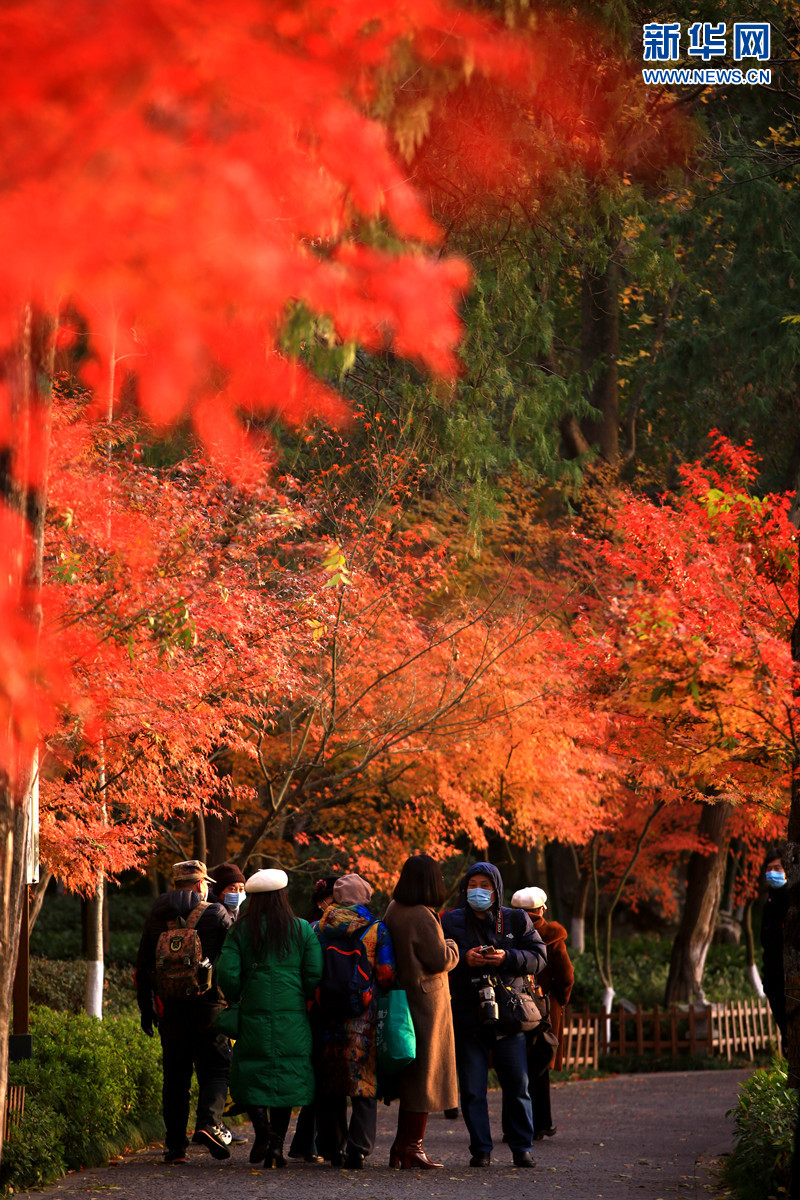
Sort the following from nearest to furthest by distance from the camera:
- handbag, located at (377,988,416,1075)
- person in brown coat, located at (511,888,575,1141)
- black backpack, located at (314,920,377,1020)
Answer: handbag, located at (377,988,416,1075) < black backpack, located at (314,920,377,1020) < person in brown coat, located at (511,888,575,1141)

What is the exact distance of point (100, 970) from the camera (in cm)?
1313

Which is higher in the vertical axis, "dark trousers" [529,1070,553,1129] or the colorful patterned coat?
the colorful patterned coat

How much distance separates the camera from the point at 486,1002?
7793mm

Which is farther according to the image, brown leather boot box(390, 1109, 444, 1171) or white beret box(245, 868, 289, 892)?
brown leather boot box(390, 1109, 444, 1171)

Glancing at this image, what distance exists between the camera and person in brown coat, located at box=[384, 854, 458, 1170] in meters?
7.49

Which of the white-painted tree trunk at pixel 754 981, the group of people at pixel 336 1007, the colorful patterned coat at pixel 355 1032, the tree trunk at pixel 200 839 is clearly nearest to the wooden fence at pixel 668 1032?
the white-painted tree trunk at pixel 754 981

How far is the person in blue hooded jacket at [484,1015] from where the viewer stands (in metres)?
7.84

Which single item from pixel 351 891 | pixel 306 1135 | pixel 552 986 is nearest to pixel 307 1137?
pixel 306 1135

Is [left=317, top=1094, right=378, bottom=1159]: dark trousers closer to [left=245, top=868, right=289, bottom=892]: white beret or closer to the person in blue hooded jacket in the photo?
the person in blue hooded jacket

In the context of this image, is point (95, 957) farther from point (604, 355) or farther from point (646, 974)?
point (604, 355)

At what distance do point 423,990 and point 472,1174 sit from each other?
3.64 feet

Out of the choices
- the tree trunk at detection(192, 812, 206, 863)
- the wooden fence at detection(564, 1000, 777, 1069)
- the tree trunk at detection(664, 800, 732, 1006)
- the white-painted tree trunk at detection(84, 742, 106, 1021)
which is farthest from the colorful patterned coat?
the tree trunk at detection(664, 800, 732, 1006)

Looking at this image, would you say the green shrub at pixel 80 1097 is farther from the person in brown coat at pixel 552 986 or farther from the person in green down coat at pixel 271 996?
the person in brown coat at pixel 552 986

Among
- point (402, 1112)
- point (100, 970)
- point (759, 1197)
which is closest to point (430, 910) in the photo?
point (402, 1112)
